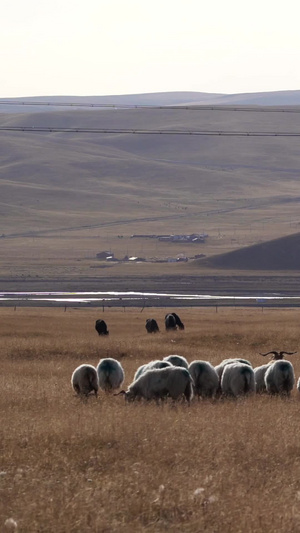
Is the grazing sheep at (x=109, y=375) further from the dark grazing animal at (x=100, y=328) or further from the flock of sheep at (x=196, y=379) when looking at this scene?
the dark grazing animal at (x=100, y=328)

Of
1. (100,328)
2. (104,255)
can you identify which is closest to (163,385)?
(100,328)

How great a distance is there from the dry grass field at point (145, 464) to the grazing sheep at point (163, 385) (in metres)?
0.29

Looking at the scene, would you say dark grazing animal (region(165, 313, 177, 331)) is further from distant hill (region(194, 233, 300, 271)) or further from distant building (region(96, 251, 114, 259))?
distant building (region(96, 251, 114, 259))

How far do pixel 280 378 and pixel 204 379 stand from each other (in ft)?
4.46

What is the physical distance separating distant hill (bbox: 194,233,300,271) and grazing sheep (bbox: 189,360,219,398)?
104346mm

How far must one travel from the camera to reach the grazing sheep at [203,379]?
17.7 m

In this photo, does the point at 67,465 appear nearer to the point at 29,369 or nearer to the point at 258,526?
the point at 258,526

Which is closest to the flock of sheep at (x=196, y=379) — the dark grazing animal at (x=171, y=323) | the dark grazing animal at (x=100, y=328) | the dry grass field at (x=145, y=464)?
the dry grass field at (x=145, y=464)

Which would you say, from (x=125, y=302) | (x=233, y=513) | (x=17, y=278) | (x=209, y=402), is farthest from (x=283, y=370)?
(x=17, y=278)

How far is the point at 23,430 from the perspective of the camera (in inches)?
479

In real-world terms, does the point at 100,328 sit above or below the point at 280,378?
above

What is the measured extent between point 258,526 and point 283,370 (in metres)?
9.82

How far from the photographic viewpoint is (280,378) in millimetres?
17891

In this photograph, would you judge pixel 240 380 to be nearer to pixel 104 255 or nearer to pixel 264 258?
pixel 264 258
